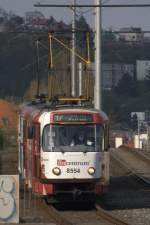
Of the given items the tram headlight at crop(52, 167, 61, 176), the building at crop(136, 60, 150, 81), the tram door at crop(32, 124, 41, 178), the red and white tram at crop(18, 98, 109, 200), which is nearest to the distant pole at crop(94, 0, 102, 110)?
the tram door at crop(32, 124, 41, 178)

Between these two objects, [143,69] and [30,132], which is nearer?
[30,132]

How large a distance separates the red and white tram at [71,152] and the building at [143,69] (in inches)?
4865

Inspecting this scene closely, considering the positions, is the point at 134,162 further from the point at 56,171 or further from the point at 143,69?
the point at 143,69

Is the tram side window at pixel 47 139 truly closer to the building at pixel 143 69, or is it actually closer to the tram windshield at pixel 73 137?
the tram windshield at pixel 73 137

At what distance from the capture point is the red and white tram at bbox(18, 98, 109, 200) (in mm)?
23203

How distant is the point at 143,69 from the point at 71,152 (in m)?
125

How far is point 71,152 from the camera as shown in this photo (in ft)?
76.4

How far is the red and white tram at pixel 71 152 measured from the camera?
914 inches

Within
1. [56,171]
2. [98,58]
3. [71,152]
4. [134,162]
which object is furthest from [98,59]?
[134,162]

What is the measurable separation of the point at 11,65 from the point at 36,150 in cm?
7910

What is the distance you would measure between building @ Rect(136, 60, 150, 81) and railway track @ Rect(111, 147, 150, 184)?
97354mm

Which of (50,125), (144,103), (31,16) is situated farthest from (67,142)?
(144,103)

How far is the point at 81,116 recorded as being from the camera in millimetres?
23703

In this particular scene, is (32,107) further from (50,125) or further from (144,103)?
(144,103)
